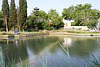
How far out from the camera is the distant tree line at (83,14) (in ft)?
99.0

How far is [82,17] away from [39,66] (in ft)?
93.4

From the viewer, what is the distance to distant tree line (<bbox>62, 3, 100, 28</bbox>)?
99.0 ft

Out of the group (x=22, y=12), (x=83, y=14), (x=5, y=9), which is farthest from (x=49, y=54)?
(x=83, y=14)

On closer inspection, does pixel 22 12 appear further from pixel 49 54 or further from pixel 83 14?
pixel 83 14

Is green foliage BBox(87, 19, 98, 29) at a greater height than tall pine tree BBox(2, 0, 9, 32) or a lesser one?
lesser

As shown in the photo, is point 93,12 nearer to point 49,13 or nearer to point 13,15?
point 49,13

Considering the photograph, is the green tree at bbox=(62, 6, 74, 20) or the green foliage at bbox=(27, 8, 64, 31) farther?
the green tree at bbox=(62, 6, 74, 20)

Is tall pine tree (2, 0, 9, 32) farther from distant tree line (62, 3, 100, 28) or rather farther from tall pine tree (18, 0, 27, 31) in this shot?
distant tree line (62, 3, 100, 28)

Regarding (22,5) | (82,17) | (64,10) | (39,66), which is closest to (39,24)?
(22,5)

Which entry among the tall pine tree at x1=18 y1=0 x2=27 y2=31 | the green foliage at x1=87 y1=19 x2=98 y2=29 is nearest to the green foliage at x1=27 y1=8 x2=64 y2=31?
the tall pine tree at x1=18 y1=0 x2=27 y2=31

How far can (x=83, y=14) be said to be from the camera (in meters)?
30.8

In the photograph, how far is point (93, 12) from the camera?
34281 mm

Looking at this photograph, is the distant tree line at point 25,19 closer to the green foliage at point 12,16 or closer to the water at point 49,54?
the green foliage at point 12,16

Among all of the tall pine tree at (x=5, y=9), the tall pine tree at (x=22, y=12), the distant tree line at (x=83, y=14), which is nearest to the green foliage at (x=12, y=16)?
the tall pine tree at (x=5, y=9)
